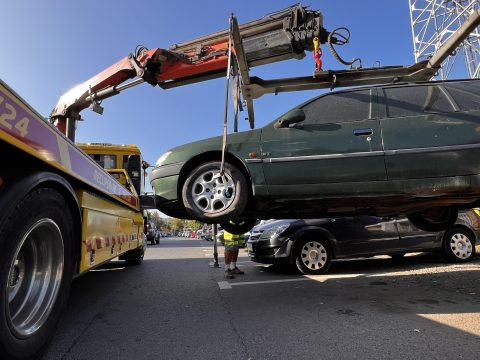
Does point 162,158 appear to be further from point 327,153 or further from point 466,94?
point 466,94

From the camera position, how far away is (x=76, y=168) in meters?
3.28

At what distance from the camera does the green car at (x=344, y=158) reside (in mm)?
4145

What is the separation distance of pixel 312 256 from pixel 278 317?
3131mm

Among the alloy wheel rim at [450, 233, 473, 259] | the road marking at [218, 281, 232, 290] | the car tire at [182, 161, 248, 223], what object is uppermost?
the car tire at [182, 161, 248, 223]

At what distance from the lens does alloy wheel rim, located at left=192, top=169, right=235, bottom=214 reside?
437 centimetres

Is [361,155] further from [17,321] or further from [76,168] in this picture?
[17,321]

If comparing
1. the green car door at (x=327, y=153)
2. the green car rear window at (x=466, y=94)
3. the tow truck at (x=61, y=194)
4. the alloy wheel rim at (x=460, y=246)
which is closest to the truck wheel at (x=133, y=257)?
the tow truck at (x=61, y=194)

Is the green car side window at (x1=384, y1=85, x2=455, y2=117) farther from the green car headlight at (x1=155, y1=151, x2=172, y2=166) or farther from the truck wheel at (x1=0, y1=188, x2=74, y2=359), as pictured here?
the truck wheel at (x1=0, y1=188, x2=74, y2=359)

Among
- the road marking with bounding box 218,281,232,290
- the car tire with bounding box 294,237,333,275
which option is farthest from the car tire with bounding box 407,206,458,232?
the road marking with bounding box 218,281,232,290

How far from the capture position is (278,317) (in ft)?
14.2

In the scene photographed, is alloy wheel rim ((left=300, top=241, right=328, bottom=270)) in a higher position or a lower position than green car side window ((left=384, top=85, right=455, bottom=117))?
lower

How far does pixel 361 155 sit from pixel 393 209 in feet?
4.60

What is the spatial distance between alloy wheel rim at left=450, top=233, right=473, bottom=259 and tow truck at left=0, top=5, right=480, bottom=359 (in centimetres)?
466

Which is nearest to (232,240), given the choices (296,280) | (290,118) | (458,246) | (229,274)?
(229,274)
